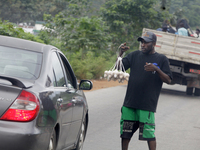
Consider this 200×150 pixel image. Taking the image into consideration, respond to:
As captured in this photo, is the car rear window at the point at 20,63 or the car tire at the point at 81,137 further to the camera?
the car tire at the point at 81,137

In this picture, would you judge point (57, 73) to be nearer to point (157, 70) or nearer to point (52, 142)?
point (52, 142)

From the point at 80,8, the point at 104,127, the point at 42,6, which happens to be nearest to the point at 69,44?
the point at 80,8

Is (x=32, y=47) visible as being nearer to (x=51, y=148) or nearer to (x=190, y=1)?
(x=51, y=148)

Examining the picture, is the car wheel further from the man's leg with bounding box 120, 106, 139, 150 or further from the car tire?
the car tire

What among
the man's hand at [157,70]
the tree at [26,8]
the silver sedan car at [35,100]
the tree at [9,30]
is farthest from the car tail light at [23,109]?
the tree at [26,8]

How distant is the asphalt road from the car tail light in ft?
9.93

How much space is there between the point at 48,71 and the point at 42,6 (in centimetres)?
5070

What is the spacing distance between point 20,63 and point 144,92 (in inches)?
65.9

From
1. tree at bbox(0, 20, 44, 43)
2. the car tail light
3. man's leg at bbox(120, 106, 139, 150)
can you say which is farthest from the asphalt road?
tree at bbox(0, 20, 44, 43)

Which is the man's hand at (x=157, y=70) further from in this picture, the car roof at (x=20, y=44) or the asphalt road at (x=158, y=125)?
the asphalt road at (x=158, y=125)

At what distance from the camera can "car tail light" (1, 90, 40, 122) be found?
3.43m

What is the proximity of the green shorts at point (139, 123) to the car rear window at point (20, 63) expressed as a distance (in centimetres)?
149

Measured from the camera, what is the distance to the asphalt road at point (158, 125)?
6996mm

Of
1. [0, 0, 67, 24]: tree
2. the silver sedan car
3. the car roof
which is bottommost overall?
[0, 0, 67, 24]: tree
